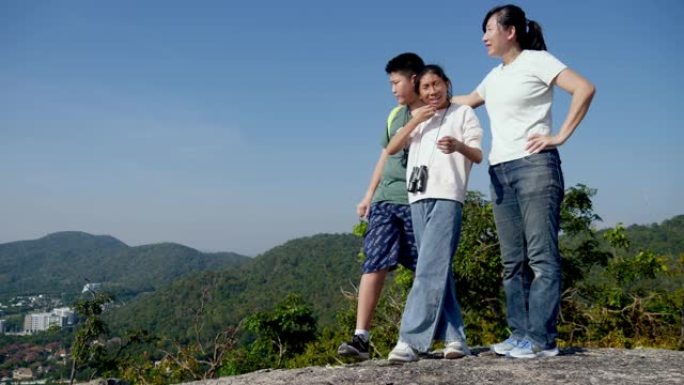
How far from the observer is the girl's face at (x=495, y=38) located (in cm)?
318

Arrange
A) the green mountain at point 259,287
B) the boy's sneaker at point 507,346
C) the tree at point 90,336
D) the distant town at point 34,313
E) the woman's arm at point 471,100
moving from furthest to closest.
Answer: the distant town at point 34,313 → the green mountain at point 259,287 → the tree at point 90,336 → the woman's arm at point 471,100 → the boy's sneaker at point 507,346

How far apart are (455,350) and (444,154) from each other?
1029 mm

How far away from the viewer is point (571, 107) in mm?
2945

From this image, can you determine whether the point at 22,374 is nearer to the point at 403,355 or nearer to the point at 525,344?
the point at 403,355

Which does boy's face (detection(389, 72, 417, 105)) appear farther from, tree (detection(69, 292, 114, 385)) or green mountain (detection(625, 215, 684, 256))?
green mountain (detection(625, 215, 684, 256))

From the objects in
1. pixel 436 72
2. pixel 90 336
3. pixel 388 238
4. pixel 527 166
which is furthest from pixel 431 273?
pixel 90 336

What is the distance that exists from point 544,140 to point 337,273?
2475 inches

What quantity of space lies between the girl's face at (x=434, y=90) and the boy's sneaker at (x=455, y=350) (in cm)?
127

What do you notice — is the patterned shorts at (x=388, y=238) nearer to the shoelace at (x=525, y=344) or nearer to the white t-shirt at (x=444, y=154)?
the white t-shirt at (x=444, y=154)

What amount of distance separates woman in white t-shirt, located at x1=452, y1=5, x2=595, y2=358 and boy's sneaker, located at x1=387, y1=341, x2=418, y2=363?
0.51 meters

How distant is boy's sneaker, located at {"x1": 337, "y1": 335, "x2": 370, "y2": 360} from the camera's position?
318 cm

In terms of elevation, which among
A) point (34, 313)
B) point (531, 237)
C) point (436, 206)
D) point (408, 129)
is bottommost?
point (34, 313)

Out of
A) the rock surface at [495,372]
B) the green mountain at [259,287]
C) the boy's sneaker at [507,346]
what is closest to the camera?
the rock surface at [495,372]

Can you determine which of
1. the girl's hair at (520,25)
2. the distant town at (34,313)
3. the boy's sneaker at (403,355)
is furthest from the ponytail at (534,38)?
the distant town at (34,313)
